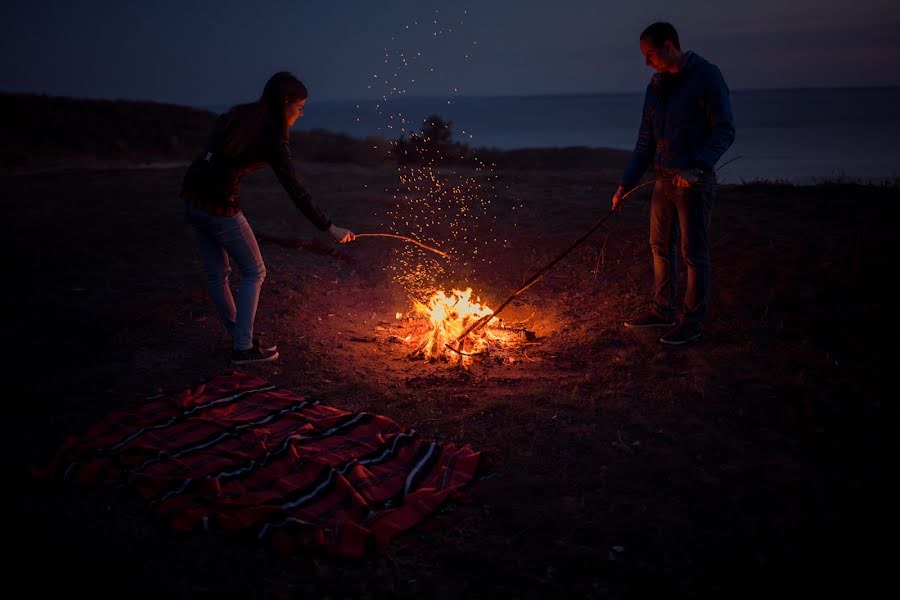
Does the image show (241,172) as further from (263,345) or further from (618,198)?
(618,198)

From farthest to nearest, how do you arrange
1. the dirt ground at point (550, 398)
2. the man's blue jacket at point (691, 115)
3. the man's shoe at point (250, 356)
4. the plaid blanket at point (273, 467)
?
1. the man's shoe at point (250, 356)
2. the man's blue jacket at point (691, 115)
3. the plaid blanket at point (273, 467)
4. the dirt ground at point (550, 398)

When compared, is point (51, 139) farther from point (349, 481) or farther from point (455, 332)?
point (349, 481)

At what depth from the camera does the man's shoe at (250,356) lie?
4648mm

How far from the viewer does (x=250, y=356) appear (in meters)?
4.67

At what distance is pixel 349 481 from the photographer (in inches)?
125

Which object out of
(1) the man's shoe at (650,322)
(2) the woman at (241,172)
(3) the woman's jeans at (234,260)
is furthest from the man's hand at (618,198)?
(3) the woman's jeans at (234,260)

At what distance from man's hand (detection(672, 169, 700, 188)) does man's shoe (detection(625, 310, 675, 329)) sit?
124 cm

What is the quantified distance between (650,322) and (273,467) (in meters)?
3.21

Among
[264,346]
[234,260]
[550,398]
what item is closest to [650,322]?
[550,398]

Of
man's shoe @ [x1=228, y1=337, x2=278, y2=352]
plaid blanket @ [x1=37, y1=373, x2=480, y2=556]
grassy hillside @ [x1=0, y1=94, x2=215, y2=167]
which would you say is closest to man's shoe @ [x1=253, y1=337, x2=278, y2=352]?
man's shoe @ [x1=228, y1=337, x2=278, y2=352]

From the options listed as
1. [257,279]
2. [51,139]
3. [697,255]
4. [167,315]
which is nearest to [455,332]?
[257,279]

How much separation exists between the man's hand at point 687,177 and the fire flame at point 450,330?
6.53 ft

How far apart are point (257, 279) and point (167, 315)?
141 centimetres

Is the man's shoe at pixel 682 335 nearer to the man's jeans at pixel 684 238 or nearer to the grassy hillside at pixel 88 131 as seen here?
the man's jeans at pixel 684 238
